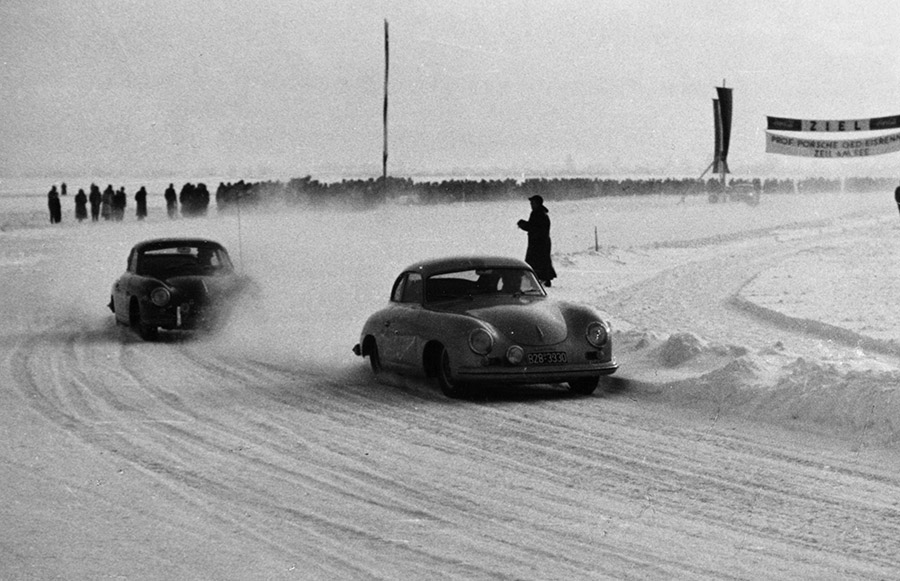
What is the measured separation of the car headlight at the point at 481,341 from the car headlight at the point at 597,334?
99 cm

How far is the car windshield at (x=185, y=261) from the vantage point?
17.9 m

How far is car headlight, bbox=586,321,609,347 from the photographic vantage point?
1145cm

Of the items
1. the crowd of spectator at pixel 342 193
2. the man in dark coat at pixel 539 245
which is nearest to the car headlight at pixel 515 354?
the man in dark coat at pixel 539 245

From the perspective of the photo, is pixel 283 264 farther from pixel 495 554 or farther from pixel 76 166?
pixel 76 166

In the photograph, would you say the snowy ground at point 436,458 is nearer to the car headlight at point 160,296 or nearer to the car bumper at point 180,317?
the car bumper at point 180,317

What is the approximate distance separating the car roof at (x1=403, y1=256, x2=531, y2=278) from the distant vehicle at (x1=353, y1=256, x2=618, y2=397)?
1 centimetres

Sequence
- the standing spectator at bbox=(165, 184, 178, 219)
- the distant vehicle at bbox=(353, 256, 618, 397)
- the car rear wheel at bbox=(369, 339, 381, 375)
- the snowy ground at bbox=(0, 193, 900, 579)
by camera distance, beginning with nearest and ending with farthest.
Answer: the snowy ground at bbox=(0, 193, 900, 579)
the distant vehicle at bbox=(353, 256, 618, 397)
the car rear wheel at bbox=(369, 339, 381, 375)
the standing spectator at bbox=(165, 184, 178, 219)

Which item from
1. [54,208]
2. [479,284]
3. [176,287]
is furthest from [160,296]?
[54,208]

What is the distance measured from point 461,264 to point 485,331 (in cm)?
156

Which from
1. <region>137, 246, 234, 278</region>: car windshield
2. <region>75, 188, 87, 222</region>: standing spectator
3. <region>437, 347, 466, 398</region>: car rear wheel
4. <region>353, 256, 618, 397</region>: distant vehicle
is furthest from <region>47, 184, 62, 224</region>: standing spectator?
<region>437, 347, 466, 398</region>: car rear wheel

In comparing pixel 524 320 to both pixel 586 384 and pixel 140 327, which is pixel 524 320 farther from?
pixel 140 327

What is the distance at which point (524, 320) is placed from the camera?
1138 cm

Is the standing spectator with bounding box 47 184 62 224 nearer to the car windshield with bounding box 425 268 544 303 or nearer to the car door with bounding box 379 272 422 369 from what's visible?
the car door with bounding box 379 272 422 369

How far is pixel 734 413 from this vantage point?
10414 millimetres
